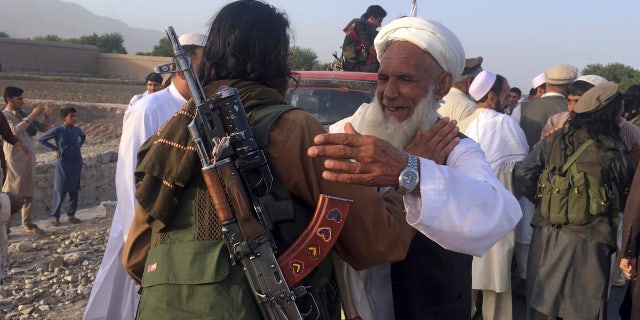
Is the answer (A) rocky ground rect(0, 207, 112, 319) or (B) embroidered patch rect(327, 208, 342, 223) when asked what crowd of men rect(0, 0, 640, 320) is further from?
(A) rocky ground rect(0, 207, 112, 319)

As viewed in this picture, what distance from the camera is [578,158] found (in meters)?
3.79

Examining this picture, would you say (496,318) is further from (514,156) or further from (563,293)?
(514,156)

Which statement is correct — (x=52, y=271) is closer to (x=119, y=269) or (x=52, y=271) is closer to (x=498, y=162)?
(x=119, y=269)

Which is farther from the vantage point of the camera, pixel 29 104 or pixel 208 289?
pixel 29 104

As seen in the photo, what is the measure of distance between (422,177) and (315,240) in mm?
329

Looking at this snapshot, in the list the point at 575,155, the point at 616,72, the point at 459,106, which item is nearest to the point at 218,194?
the point at 575,155

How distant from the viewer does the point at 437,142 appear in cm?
197

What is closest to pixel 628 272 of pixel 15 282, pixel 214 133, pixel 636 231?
pixel 636 231

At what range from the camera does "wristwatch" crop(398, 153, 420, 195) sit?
149 cm

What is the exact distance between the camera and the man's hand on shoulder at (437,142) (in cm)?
194

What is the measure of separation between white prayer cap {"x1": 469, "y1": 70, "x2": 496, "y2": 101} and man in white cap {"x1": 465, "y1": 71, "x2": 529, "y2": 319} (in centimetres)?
27

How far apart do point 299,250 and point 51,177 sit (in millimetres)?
10038

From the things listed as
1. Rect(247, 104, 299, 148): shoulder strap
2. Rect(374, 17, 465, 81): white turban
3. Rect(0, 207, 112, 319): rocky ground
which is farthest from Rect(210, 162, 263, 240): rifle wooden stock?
Rect(0, 207, 112, 319): rocky ground

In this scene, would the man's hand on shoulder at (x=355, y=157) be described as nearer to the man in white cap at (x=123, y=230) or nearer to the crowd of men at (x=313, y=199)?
the crowd of men at (x=313, y=199)
